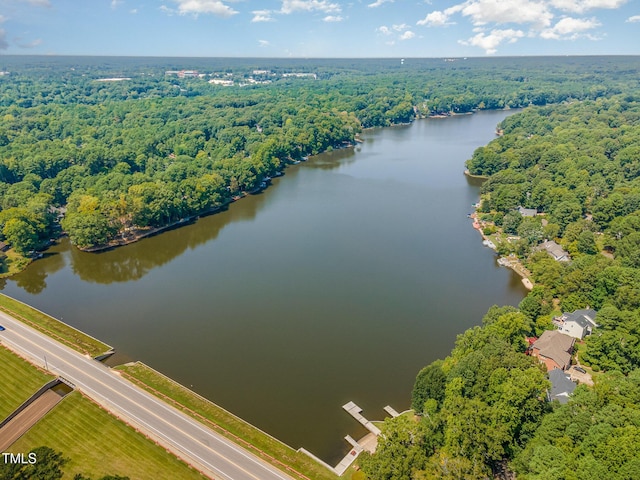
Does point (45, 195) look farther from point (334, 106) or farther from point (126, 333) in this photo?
point (334, 106)

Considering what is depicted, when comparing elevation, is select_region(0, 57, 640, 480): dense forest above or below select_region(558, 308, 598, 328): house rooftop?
above

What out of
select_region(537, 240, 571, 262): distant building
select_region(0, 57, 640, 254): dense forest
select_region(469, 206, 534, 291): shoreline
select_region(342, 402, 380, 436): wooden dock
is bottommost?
select_region(342, 402, 380, 436): wooden dock

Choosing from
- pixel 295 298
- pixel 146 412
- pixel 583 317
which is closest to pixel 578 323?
pixel 583 317

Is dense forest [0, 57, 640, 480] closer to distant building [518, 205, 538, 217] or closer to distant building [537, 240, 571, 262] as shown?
distant building [537, 240, 571, 262]

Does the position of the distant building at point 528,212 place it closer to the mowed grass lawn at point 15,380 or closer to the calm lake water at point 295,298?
the calm lake water at point 295,298

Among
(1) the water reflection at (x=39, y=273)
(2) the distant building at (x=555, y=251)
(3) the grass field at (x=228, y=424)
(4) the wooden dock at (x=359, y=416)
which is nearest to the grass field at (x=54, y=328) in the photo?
(3) the grass field at (x=228, y=424)

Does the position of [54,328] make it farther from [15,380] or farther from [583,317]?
[583,317]

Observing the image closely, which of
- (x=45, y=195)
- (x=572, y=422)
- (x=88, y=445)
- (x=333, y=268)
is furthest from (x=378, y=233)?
(x=45, y=195)

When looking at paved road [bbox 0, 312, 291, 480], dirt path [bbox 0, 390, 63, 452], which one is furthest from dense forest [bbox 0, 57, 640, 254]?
dirt path [bbox 0, 390, 63, 452]
